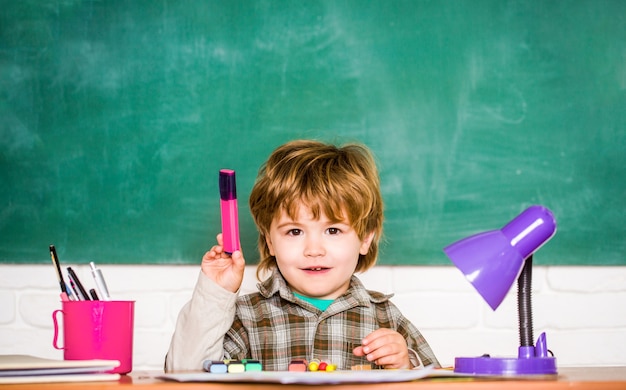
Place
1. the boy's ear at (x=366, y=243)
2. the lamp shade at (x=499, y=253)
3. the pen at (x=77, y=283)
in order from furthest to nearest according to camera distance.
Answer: the boy's ear at (x=366, y=243) → the pen at (x=77, y=283) → the lamp shade at (x=499, y=253)

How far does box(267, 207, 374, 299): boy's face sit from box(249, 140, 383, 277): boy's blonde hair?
0.02 meters

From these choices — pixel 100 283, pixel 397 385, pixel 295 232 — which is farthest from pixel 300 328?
pixel 397 385

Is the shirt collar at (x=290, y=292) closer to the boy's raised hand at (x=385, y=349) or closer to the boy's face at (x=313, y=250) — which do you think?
the boy's face at (x=313, y=250)

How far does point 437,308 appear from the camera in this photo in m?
1.64

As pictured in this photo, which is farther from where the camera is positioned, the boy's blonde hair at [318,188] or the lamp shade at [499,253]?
the boy's blonde hair at [318,188]

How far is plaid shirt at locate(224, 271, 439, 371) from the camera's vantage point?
1.32 metres

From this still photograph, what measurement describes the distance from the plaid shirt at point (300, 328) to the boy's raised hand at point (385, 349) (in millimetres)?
139

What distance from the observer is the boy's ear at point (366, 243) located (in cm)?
143

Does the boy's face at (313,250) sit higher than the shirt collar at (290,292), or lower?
higher

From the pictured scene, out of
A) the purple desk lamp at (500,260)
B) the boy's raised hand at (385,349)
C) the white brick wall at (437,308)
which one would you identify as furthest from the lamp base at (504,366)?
the white brick wall at (437,308)

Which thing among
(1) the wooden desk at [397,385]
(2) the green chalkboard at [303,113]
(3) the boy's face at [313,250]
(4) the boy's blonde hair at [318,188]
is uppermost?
(2) the green chalkboard at [303,113]

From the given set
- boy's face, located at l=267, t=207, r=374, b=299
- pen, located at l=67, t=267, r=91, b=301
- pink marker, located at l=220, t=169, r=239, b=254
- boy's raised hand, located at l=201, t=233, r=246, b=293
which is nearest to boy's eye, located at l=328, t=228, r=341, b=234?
boy's face, located at l=267, t=207, r=374, b=299

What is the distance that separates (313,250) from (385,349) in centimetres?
24

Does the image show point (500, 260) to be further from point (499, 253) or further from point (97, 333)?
point (97, 333)
